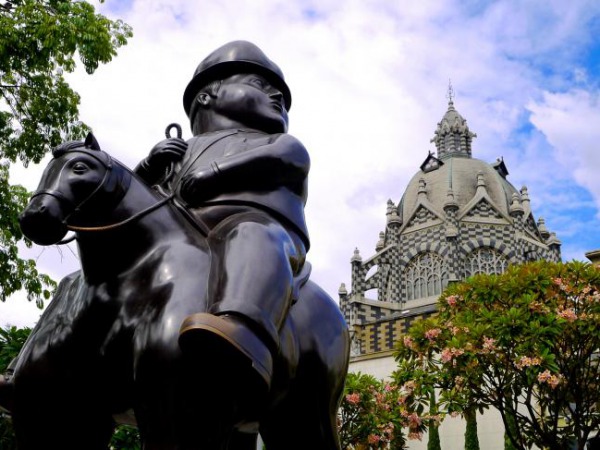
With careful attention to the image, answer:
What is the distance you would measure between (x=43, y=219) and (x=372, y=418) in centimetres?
1224

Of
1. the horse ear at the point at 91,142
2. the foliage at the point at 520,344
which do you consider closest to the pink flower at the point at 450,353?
the foliage at the point at 520,344

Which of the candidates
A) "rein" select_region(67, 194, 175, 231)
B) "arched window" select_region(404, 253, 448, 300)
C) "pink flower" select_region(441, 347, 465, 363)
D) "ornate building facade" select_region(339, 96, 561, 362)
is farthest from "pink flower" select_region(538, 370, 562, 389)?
"arched window" select_region(404, 253, 448, 300)

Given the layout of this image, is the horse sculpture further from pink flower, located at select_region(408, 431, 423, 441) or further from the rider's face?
pink flower, located at select_region(408, 431, 423, 441)

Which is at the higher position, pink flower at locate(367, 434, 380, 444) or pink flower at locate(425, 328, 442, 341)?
pink flower at locate(425, 328, 442, 341)

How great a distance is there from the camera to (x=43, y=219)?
6.68ft

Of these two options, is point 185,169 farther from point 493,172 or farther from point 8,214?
point 493,172

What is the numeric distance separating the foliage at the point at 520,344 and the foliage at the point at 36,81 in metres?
6.93

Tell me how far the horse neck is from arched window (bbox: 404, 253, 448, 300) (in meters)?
36.7

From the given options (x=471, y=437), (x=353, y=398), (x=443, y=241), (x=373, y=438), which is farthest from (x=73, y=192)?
(x=443, y=241)

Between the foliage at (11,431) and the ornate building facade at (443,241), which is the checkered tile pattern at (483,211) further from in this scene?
the foliage at (11,431)

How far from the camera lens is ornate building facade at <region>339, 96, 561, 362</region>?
38.6 meters

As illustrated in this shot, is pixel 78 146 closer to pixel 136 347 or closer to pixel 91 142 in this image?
pixel 91 142

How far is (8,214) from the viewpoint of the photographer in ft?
26.4

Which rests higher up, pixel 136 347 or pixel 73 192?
pixel 73 192
